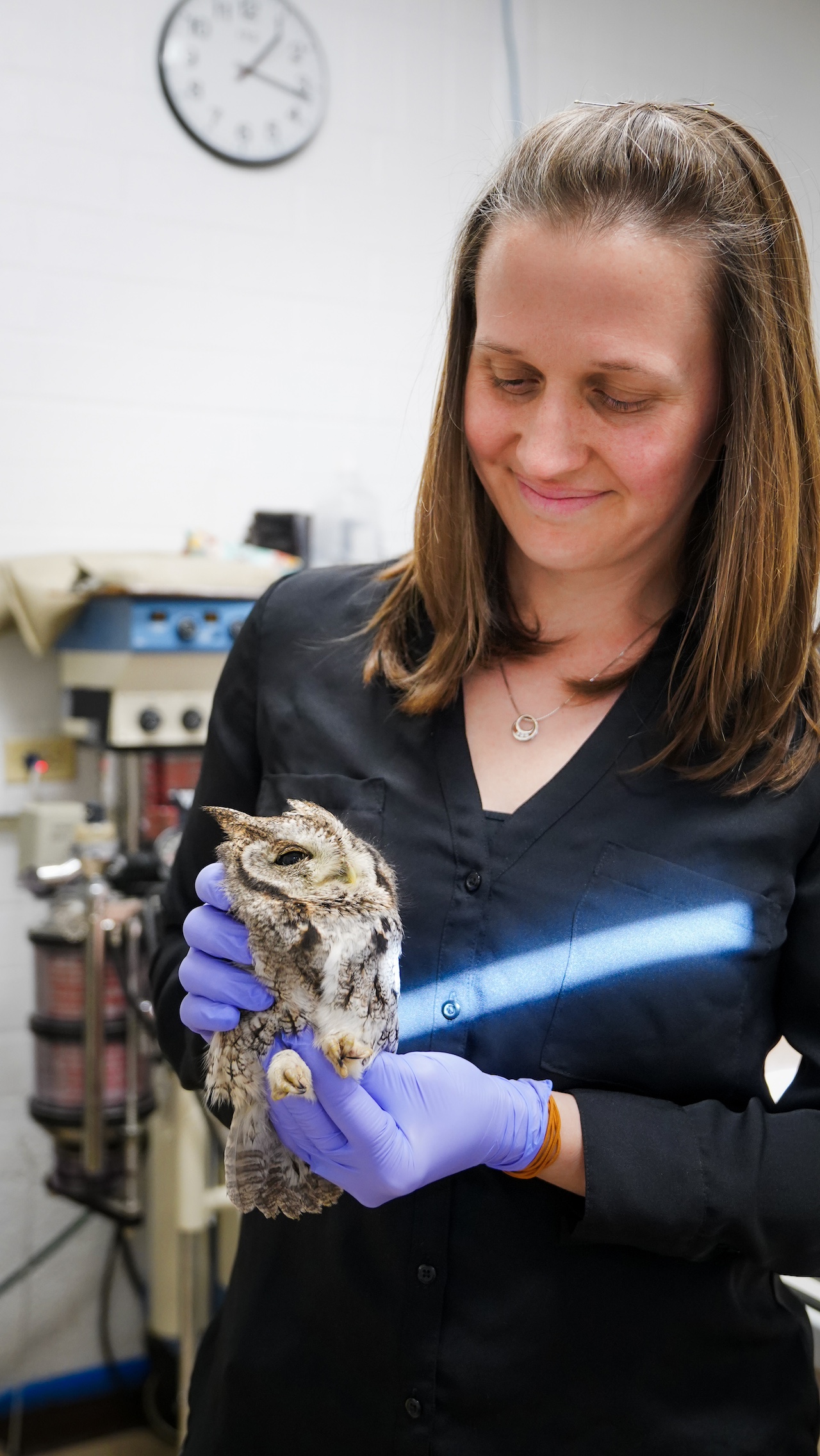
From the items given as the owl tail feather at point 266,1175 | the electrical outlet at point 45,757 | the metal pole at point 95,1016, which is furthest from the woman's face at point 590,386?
the electrical outlet at point 45,757

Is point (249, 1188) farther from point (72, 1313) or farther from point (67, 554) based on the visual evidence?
point (72, 1313)

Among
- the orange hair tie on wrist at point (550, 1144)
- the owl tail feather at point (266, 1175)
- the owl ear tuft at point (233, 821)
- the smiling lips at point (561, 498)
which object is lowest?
the owl tail feather at point (266, 1175)

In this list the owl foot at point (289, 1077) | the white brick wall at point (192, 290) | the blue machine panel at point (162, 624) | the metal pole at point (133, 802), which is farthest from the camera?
the white brick wall at point (192, 290)

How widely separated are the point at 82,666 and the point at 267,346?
1076mm

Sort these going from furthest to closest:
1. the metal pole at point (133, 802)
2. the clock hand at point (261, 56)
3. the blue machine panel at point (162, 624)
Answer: the clock hand at point (261, 56) → the metal pole at point (133, 802) → the blue machine panel at point (162, 624)

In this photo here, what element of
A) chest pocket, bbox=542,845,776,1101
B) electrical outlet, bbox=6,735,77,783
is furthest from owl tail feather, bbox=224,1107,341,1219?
electrical outlet, bbox=6,735,77,783

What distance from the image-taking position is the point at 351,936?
2.93 ft

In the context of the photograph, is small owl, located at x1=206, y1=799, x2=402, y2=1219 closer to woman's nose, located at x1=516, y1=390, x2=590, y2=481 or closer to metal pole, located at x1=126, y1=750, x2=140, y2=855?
woman's nose, located at x1=516, y1=390, x2=590, y2=481

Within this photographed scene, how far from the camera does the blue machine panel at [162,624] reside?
231 cm

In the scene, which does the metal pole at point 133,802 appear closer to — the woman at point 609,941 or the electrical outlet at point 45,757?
the electrical outlet at point 45,757

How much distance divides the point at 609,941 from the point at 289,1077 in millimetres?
337

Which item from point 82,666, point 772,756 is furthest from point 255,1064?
point 82,666

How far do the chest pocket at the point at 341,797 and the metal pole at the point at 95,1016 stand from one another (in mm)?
1309

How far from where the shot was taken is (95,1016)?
2.35m
